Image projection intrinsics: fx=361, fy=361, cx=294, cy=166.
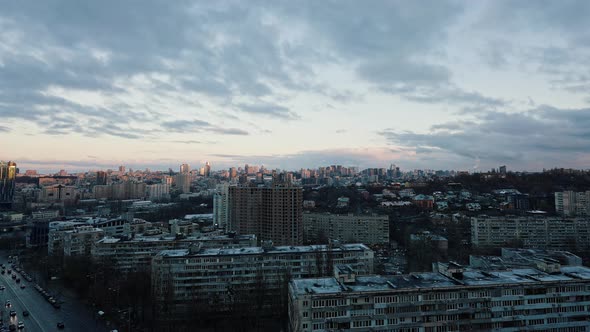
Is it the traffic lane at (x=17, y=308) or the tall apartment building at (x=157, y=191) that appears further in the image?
the tall apartment building at (x=157, y=191)

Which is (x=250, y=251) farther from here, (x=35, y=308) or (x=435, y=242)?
(x=435, y=242)

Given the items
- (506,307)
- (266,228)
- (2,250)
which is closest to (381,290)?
(506,307)

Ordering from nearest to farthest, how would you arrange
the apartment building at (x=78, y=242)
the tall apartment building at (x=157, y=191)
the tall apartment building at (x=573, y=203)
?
the apartment building at (x=78, y=242) → the tall apartment building at (x=573, y=203) → the tall apartment building at (x=157, y=191)

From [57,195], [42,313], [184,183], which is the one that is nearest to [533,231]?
[42,313]

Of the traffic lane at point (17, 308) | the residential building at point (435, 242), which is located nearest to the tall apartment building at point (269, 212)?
the residential building at point (435, 242)

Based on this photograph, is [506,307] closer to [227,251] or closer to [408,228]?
[227,251]

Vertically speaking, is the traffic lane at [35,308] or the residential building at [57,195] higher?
the residential building at [57,195]

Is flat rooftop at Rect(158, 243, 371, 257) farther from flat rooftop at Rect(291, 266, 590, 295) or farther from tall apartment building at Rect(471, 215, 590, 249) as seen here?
tall apartment building at Rect(471, 215, 590, 249)

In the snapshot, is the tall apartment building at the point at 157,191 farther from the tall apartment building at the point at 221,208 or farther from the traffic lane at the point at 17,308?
the traffic lane at the point at 17,308
